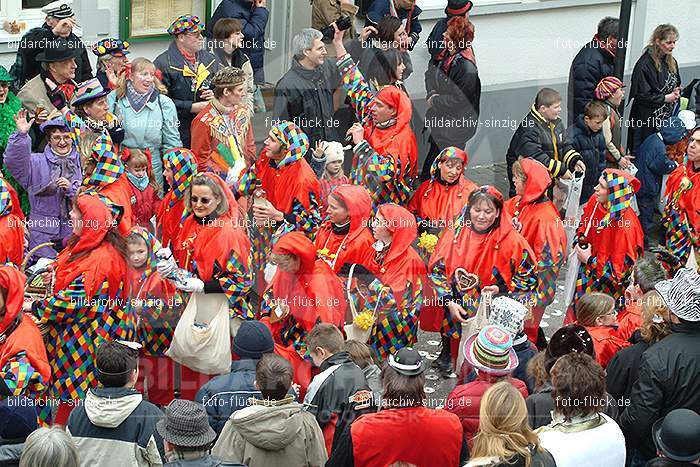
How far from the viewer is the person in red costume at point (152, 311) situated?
890 cm

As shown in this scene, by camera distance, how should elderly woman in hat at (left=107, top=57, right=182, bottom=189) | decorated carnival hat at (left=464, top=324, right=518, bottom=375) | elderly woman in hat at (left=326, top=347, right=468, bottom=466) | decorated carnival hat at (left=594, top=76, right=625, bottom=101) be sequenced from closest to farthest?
elderly woman in hat at (left=326, top=347, right=468, bottom=466), decorated carnival hat at (left=464, top=324, right=518, bottom=375), elderly woman in hat at (left=107, top=57, right=182, bottom=189), decorated carnival hat at (left=594, top=76, right=625, bottom=101)

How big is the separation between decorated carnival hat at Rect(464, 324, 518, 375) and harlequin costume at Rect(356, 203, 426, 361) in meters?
1.79

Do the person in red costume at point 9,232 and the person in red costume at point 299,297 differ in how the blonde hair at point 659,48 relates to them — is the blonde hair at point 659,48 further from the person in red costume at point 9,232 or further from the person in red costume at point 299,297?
the person in red costume at point 9,232

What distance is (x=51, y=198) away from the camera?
410 inches

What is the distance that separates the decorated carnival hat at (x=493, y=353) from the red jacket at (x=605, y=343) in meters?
1.05

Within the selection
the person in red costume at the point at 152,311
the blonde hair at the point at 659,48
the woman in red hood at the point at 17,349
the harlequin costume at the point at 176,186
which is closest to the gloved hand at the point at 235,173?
the harlequin costume at the point at 176,186

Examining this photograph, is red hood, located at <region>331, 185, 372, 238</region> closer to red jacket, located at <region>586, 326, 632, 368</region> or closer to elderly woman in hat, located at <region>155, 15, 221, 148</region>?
red jacket, located at <region>586, 326, 632, 368</region>

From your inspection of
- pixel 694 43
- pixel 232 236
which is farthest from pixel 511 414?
pixel 694 43

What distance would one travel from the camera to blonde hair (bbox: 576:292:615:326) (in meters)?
8.60

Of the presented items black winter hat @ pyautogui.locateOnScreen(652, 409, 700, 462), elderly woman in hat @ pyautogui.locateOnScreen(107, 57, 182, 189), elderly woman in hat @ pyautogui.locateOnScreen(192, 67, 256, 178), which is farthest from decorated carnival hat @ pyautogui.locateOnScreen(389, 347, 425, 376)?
elderly woman in hat @ pyautogui.locateOnScreen(107, 57, 182, 189)

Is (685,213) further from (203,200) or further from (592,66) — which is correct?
(203,200)

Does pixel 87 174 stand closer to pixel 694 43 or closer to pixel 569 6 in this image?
pixel 569 6

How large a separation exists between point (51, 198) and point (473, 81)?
4719 mm

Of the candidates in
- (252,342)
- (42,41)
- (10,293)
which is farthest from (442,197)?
(10,293)
